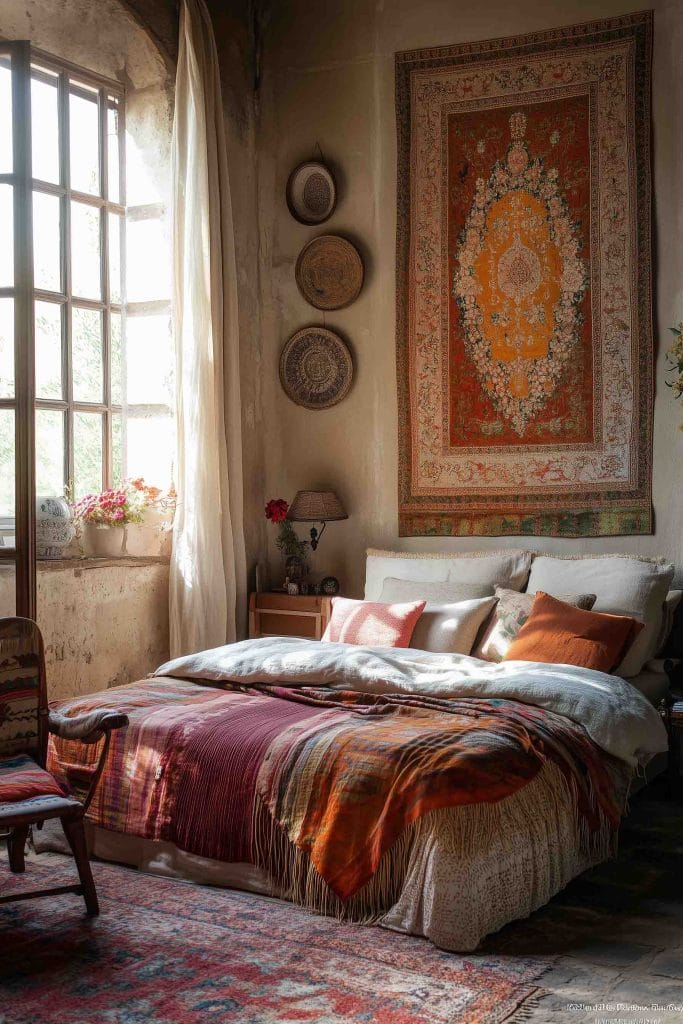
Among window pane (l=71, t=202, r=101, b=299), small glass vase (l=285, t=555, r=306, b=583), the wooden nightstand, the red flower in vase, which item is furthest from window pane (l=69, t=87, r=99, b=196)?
the wooden nightstand

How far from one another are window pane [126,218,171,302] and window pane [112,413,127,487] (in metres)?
0.65

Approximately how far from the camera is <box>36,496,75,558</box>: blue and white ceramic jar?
5141 millimetres

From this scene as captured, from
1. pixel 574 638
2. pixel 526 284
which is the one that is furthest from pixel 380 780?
pixel 526 284

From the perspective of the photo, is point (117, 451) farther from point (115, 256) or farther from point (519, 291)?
point (519, 291)

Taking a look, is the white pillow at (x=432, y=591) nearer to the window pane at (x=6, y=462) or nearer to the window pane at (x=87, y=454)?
the window pane at (x=87, y=454)

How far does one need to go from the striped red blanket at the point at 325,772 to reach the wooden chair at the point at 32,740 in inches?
8.5

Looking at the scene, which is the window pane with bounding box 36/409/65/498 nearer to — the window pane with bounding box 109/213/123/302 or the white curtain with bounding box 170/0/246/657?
the white curtain with bounding box 170/0/246/657

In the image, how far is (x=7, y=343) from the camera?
184 inches

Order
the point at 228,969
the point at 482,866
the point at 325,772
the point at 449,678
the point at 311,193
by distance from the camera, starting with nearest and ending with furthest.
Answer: the point at 228,969, the point at 482,866, the point at 325,772, the point at 449,678, the point at 311,193

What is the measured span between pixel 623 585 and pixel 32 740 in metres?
2.57

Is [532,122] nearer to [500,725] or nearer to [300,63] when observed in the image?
[300,63]

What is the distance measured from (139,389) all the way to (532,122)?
7.92 ft

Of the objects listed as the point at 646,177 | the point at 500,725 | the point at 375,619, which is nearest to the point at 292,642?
the point at 375,619

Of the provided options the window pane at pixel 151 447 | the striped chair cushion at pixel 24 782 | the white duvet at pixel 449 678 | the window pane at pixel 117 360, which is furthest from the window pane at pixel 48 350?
the striped chair cushion at pixel 24 782
